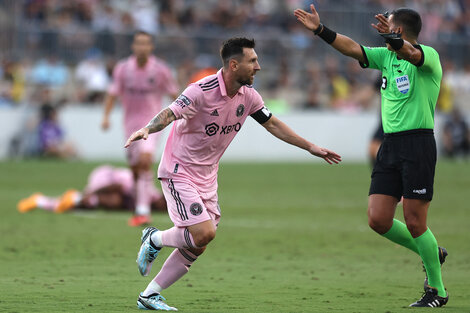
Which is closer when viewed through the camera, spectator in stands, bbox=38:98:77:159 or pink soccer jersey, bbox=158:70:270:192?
pink soccer jersey, bbox=158:70:270:192

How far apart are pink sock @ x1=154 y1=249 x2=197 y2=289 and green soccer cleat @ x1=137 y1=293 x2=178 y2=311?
0.15 m

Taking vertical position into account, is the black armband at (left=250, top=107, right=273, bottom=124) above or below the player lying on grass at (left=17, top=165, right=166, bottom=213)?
above

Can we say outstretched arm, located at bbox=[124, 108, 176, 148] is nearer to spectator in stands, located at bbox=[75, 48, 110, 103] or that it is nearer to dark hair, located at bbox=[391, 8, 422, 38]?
dark hair, located at bbox=[391, 8, 422, 38]

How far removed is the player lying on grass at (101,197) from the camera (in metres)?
15.2

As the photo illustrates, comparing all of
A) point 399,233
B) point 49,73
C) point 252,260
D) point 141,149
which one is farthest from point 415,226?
point 49,73

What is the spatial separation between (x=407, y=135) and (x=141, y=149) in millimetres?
6693

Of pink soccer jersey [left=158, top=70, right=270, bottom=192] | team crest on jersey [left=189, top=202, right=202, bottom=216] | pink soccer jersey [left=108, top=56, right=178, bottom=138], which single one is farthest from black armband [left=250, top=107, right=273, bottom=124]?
pink soccer jersey [left=108, top=56, right=178, bottom=138]

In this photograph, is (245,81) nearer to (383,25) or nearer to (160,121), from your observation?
(160,121)

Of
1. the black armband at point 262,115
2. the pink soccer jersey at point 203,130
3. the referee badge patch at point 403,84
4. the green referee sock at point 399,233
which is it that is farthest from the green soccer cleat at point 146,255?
the referee badge patch at point 403,84

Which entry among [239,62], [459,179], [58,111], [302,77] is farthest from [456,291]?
[302,77]

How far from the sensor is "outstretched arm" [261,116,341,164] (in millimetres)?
7953

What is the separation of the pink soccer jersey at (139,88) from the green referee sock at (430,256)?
7.14 meters

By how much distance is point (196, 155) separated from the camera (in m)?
7.74

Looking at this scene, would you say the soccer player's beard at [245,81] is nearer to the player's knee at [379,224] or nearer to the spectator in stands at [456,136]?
the player's knee at [379,224]
